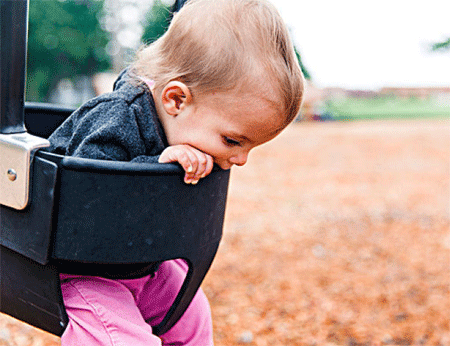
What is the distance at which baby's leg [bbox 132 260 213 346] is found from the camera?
110 centimetres

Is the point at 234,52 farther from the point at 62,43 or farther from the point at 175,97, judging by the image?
the point at 62,43

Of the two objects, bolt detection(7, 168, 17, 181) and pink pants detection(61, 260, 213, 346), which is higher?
bolt detection(7, 168, 17, 181)

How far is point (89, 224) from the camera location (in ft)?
2.54

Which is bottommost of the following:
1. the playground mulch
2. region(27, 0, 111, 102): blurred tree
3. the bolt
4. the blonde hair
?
region(27, 0, 111, 102): blurred tree

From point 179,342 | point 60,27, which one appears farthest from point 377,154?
point 60,27

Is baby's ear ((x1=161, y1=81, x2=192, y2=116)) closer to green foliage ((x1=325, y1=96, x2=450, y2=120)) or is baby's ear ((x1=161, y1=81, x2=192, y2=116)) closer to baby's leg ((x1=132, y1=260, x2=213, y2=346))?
baby's leg ((x1=132, y1=260, x2=213, y2=346))

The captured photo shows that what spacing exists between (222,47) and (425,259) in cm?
230

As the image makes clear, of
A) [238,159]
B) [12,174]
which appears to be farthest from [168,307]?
[12,174]

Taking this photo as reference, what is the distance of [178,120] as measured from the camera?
0.96 meters

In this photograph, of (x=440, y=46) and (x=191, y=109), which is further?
(x=440, y=46)

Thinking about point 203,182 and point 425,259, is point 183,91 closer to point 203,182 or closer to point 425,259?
point 203,182

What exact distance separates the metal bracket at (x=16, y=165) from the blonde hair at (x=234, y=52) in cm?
30

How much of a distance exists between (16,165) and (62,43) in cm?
1390

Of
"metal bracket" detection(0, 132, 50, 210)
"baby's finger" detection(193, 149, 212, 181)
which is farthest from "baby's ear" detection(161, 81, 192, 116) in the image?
"metal bracket" detection(0, 132, 50, 210)
